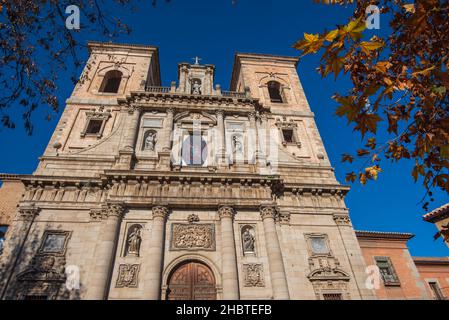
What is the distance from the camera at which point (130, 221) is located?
13.9m

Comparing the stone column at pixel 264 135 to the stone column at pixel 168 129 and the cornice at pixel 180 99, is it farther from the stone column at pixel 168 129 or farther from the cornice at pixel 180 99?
the stone column at pixel 168 129

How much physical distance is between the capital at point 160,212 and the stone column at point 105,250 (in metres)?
1.57

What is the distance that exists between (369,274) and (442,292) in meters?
12.0

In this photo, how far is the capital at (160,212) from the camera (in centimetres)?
1377

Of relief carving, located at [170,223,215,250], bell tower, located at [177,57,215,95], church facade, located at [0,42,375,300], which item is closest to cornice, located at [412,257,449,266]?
church facade, located at [0,42,375,300]

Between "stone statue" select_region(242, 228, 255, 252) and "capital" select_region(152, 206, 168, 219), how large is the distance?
4.04 meters

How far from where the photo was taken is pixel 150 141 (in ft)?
58.2

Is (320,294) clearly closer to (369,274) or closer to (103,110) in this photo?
(369,274)

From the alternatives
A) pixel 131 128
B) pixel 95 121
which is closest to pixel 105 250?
pixel 131 128

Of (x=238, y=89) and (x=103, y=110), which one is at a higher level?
(x=238, y=89)

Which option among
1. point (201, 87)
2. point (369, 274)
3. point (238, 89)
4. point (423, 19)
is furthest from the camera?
point (238, 89)

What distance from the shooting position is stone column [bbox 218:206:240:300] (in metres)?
12.0

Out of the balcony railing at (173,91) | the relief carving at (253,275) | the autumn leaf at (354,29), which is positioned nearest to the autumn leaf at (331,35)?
the autumn leaf at (354,29)

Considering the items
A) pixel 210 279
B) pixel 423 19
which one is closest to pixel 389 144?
pixel 423 19
